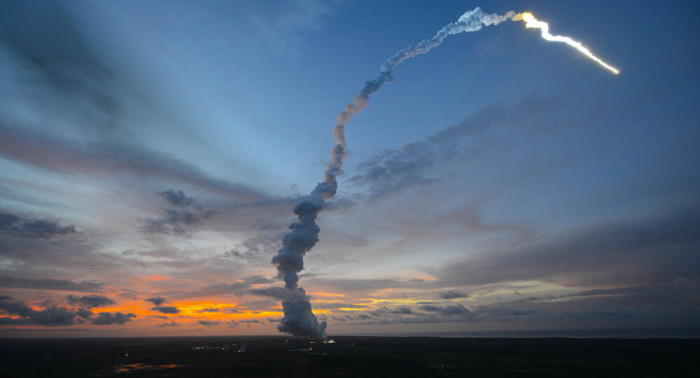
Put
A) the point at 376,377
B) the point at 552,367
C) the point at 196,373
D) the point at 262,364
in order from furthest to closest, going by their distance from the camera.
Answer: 1. the point at 262,364
2. the point at 552,367
3. the point at 196,373
4. the point at 376,377

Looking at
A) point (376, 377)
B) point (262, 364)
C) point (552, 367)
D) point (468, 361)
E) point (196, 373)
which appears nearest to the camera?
point (376, 377)

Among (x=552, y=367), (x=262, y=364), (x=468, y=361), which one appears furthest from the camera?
(x=468, y=361)

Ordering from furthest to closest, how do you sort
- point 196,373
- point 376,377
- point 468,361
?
point 468,361 < point 196,373 < point 376,377

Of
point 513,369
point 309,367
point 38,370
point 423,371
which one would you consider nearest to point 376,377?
point 423,371

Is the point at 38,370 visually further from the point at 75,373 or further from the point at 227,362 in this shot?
the point at 227,362

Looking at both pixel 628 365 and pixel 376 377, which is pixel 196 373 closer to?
pixel 376 377

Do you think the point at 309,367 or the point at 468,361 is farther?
the point at 468,361

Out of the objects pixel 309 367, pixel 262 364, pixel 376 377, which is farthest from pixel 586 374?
pixel 262 364

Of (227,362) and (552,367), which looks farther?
(227,362)
